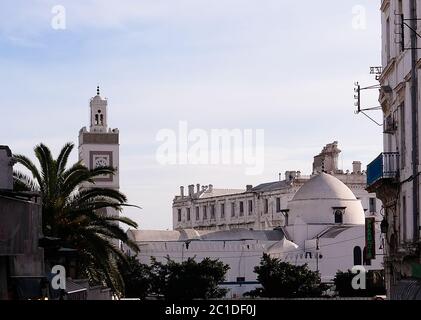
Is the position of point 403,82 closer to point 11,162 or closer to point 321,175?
point 11,162

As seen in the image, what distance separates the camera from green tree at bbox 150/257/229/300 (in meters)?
67.7

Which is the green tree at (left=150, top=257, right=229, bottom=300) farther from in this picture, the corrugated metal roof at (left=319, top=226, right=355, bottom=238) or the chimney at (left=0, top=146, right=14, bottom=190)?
the chimney at (left=0, top=146, right=14, bottom=190)

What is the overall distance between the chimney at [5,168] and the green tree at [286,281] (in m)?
49.5

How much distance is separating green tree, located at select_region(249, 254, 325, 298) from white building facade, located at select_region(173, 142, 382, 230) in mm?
43314

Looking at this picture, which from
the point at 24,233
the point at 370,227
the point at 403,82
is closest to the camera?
the point at 24,233

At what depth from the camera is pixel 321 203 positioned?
311 ft

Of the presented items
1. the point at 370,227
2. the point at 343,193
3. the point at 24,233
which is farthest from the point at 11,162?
the point at 343,193

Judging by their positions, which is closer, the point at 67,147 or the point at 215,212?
the point at 67,147

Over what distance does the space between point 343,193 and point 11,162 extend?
7738cm

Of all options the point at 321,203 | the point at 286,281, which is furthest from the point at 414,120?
the point at 321,203

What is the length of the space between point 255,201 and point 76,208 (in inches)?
4127

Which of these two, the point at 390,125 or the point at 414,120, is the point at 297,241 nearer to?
the point at 390,125

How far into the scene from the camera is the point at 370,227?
33.8 m

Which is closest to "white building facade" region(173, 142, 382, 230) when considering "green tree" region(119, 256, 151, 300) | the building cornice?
"green tree" region(119, 256, 151, 300)
